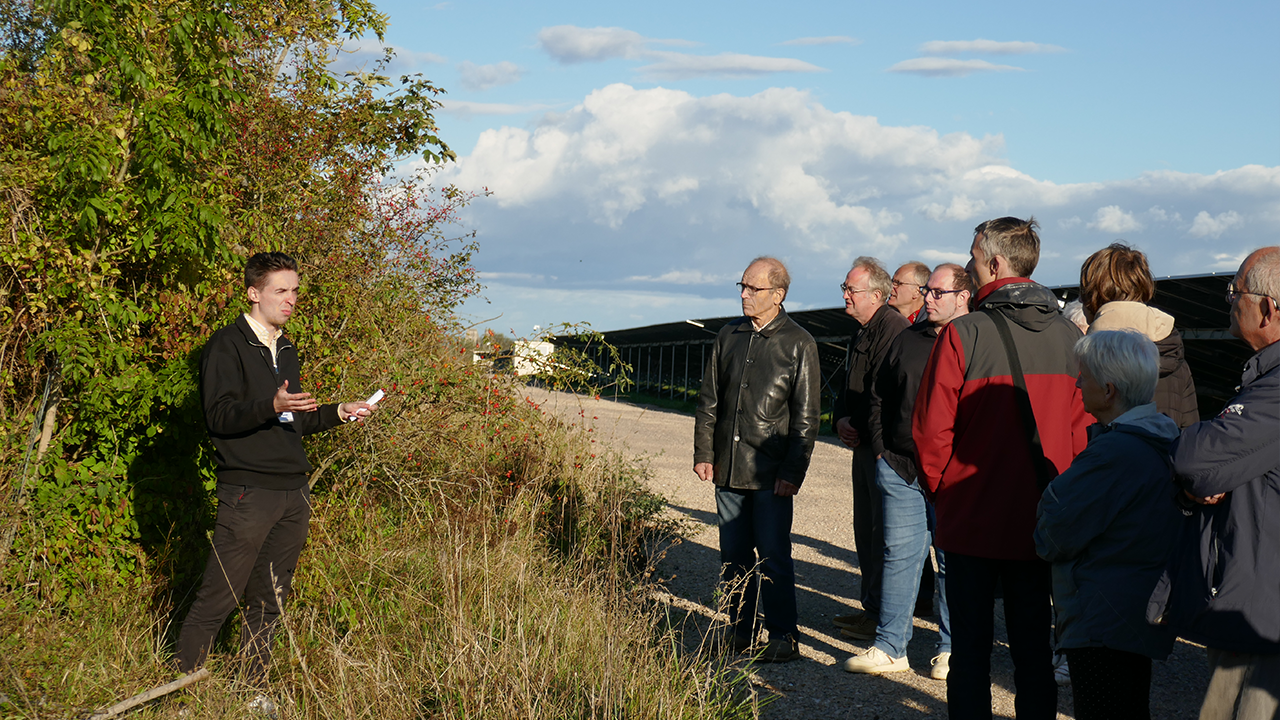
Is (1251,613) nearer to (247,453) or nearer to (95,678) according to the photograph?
(247,453)

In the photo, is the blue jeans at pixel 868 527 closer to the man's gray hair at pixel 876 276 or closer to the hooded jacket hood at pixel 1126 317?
the man's gray hair at pixel 876 276

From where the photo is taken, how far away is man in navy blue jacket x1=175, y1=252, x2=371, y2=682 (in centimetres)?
392

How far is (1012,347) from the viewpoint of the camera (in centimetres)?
360

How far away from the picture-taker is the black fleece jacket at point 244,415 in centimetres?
385

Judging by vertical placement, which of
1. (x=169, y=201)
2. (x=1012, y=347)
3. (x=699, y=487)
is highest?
(x=169, y=201)

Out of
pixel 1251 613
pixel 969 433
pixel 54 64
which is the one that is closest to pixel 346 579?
pixel 54 64

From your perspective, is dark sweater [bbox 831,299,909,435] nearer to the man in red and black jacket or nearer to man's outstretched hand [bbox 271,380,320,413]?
the man in red and black jacket

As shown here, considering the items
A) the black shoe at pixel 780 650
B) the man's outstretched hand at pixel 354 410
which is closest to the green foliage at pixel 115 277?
the man's outstretched hand at pixel 354 410

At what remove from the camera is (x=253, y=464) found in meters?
3.96

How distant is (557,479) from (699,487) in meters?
5.02

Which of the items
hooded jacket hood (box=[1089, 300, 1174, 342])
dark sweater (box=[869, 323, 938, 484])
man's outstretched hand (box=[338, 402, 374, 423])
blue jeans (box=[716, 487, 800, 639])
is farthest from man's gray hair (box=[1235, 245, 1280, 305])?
man's outstretched hand (box=[338, 402, 374, 423])

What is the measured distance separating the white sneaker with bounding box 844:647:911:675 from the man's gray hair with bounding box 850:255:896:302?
2209mm

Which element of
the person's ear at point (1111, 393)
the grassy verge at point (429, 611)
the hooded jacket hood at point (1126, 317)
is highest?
the hooded jacket hood at point (1126, 317)

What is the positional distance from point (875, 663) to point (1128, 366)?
2.57 metres
